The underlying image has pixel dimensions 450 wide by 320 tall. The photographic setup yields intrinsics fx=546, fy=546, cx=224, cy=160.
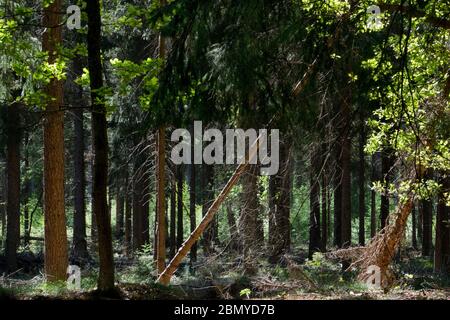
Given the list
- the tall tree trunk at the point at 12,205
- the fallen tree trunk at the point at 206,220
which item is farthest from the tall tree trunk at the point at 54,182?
the tall tree trunk at the point at 12,205

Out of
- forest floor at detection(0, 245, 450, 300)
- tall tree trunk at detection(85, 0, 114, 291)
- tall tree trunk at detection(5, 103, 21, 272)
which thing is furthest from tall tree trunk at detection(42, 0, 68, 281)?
tall tree trunk at detection(5, 103, 21, 272)

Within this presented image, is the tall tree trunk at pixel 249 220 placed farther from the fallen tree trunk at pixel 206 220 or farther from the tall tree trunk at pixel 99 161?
the tall tree trunk at pixel 99 161

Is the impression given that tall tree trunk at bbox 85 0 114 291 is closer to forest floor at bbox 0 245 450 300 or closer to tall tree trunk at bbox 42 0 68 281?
forest floor at bbox 0 245 450 300

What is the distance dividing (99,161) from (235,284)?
8.06 metres

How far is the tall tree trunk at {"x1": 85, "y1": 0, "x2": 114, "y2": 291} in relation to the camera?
22.9 feet

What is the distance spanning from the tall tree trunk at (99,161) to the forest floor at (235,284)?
1.32ft

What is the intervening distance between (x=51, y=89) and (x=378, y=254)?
8.17m

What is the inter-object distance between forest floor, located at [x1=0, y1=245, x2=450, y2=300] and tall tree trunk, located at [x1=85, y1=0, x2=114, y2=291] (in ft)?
1.32

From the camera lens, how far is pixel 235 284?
46.4 feet

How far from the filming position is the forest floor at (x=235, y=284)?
313 inches

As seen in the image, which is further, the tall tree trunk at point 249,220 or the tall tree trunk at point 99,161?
the tall tree trunk at point 249,220

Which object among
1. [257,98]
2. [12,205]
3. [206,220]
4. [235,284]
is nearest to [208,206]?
[235,284]

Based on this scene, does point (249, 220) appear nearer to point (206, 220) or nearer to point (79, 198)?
point (206, 220)
